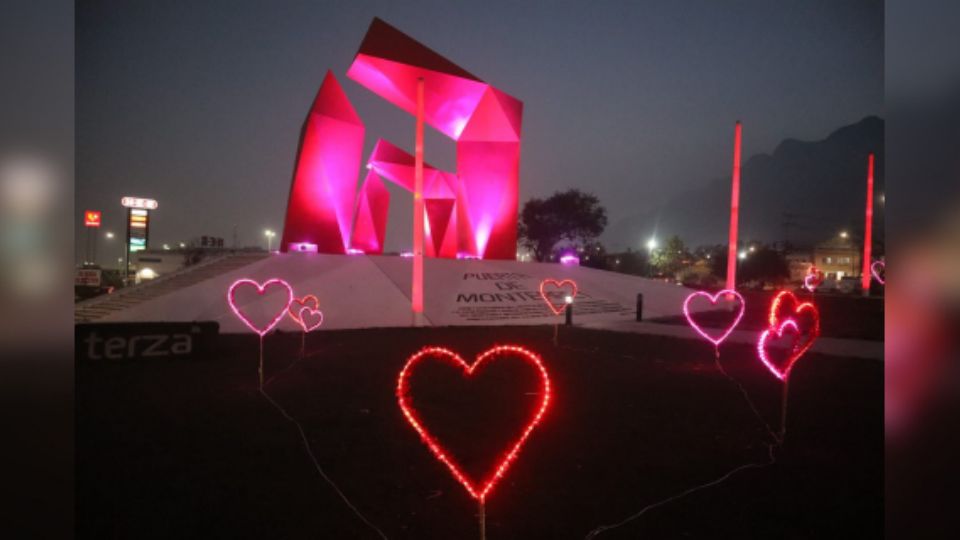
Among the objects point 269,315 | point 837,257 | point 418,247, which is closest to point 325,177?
point 269,315

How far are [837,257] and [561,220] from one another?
51.7 metres

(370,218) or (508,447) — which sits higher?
(370,218)

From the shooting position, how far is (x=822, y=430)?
545cm

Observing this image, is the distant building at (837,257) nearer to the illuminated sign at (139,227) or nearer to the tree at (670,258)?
the tree at (670,258)

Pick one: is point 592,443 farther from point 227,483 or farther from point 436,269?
point 436,269

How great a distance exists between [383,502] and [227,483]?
1.40 m

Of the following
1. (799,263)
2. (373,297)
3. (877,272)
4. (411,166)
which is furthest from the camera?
(799,263)

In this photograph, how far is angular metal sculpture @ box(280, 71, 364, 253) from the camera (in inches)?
829

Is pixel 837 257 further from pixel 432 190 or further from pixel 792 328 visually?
pixel 792 328

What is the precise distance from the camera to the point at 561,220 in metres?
60.0

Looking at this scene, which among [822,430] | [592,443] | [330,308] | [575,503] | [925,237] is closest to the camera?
[925,237]

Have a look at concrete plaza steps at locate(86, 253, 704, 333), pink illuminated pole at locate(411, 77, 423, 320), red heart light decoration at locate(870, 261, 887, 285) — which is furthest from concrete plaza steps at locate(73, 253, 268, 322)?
red heart light decoration at locate(870, 261, 887, 285)

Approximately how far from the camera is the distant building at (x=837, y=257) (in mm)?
77750

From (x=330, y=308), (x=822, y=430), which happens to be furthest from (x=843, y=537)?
(x=330, y=308)
